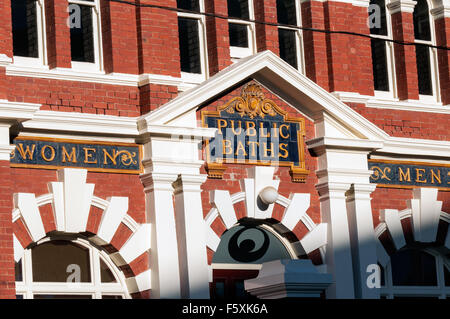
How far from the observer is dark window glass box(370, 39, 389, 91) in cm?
2183

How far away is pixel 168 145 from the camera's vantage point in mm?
18516

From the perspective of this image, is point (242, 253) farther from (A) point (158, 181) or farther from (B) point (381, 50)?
(B) point (381, 50)

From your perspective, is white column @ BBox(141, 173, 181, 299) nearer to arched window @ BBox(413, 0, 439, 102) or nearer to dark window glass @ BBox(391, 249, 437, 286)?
dark window glass @ BBox(391, 249, 437, 286)

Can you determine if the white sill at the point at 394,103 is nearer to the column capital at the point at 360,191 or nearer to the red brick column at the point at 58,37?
the column capital at the point at 360,191

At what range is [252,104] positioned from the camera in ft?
64.1

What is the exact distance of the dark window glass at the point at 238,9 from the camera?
2036cm

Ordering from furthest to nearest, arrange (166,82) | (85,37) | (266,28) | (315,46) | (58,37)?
(315,46)
(266,28)
(85,37)
(166,82)
(58,37)

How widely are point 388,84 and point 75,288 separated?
7.16 metres

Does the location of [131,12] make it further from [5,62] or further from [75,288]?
[75,288]

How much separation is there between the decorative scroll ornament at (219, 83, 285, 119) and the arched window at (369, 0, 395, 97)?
2.86m

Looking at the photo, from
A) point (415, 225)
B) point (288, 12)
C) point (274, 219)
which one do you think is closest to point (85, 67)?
point (274, 219)

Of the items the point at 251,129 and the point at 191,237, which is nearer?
the point at 191,237

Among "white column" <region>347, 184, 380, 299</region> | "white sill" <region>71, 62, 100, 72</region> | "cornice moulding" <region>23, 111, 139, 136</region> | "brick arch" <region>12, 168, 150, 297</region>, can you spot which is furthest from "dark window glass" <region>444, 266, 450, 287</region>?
"white sill" <region>71, 62, 100, 72</region>

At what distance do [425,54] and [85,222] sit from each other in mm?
7812
